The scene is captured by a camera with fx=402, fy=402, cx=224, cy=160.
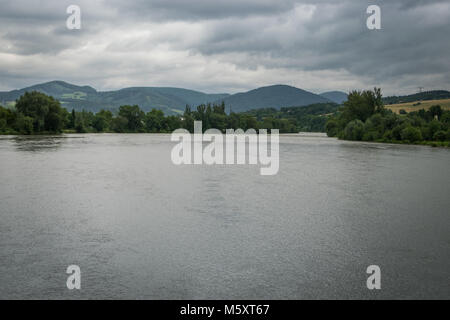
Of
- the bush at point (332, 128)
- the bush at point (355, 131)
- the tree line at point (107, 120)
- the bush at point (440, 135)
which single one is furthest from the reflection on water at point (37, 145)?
the bush at point (332, 128)

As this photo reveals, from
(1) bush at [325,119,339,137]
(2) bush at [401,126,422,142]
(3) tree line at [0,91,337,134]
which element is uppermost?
(3) tree line at [0,91,337,134]

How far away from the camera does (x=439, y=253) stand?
7555 mm

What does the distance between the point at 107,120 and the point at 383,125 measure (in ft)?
355

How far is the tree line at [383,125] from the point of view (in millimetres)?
65375

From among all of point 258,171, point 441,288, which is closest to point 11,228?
point 441,288

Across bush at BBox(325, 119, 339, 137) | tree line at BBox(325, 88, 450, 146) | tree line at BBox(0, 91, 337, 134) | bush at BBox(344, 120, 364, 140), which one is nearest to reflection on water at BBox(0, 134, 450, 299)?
tree line at BBox(325, 88, 450, 146)

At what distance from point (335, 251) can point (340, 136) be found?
295 ft

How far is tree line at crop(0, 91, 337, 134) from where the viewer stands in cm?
9288

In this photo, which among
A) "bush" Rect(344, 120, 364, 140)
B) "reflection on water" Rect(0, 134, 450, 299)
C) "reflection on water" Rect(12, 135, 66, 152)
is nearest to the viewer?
"reflection on water" Rect(0, 134, 450, 299)

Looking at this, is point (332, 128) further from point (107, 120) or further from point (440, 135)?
point (107, 120)

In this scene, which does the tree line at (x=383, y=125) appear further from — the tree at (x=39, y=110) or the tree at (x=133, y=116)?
the tree at (x=133, y=116)

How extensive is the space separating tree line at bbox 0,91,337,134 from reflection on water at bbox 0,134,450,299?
84643 millimetres

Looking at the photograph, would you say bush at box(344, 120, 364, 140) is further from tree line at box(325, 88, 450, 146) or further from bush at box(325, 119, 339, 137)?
bush at box(325, 119, 339, 137)
